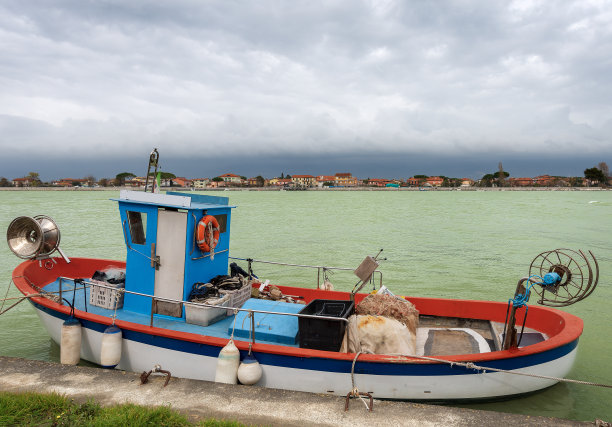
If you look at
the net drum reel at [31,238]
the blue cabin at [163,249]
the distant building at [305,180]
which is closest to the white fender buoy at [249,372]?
the blue cabin at [163,249]

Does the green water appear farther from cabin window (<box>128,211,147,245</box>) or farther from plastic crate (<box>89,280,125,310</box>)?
cabin window (<box>128,211,147,245</box>)

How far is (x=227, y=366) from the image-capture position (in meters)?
5.23

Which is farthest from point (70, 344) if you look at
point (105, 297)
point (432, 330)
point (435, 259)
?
point (435, 259)

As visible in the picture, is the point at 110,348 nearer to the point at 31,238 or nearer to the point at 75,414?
the point at 75,414

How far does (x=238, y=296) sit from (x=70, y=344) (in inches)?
105

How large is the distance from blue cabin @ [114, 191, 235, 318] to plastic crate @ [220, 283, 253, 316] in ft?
2.00

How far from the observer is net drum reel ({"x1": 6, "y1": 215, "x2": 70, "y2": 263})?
7.46 m

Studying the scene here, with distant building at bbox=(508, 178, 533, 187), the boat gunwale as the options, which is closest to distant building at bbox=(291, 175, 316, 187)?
distant building at bbox=(508, 178, 533, 187)

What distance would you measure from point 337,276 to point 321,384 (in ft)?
37.0

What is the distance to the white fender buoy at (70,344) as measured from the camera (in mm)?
6199

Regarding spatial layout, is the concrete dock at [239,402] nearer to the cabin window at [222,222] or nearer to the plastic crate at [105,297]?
the plastic crate at [105,297]

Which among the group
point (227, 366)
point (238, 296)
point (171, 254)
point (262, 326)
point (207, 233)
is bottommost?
point (227, 366)

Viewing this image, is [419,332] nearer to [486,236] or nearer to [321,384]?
A: [321,384]

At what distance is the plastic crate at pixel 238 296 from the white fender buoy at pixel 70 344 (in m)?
2.32
